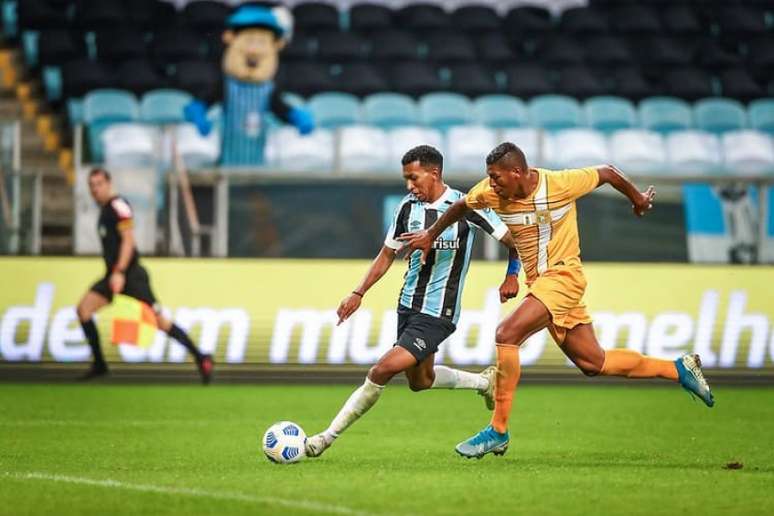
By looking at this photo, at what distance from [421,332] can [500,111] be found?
13491 mm

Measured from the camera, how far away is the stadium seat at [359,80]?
2338 centimetres

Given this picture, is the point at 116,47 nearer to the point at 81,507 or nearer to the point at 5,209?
the point at 5,209

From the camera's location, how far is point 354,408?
9164mm

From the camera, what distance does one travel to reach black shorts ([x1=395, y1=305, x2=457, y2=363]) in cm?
953

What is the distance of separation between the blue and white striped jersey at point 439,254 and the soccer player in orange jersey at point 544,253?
394 mm

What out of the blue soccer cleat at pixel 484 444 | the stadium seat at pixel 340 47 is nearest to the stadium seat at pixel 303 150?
the stadium seat at pixel 340 47

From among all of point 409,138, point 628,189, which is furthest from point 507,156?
point 409,138

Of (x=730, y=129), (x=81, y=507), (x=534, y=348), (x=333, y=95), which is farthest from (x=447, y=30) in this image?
(x=81, y=507)

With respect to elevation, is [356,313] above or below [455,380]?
below

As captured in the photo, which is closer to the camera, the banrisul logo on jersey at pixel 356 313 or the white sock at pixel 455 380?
the white sock at pixel 455 380

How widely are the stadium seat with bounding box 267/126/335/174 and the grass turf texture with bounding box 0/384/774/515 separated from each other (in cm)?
282

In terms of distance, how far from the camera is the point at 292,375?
16938mm

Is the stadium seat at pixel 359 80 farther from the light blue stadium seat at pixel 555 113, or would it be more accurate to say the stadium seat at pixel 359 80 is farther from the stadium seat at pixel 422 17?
the light blue stadium seat at pixel 555 113

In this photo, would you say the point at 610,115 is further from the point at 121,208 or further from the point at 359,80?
the point at 121,208
